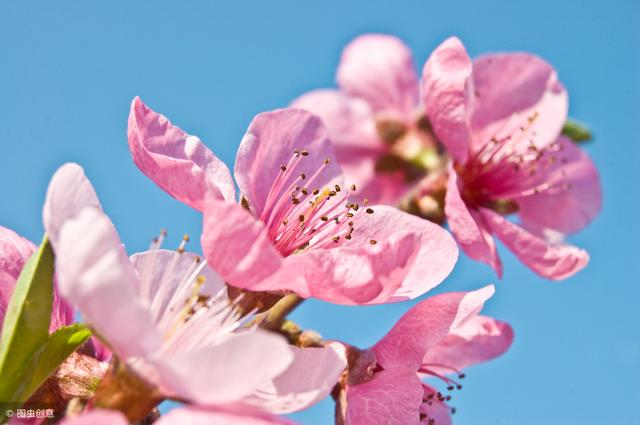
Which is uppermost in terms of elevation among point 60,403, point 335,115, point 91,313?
point 91,313

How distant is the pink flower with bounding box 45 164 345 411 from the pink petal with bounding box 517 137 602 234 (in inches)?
52.6

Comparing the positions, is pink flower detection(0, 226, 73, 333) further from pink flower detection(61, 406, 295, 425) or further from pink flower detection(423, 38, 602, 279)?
pink flower detection(423, 38, 602, 279)

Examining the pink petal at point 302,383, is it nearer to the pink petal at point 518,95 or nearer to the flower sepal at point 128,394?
the flower sepal at point 128,394

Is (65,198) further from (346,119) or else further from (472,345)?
(346,119)

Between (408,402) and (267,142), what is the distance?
54cm

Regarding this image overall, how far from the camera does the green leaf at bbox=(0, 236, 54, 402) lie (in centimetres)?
109

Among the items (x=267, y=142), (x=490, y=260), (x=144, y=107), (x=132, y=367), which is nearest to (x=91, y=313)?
(x=132, y=367)

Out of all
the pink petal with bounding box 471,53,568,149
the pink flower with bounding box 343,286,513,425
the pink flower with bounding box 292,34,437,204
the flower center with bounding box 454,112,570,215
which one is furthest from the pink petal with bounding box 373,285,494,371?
the pink flower with bounding box 292,34,437,204

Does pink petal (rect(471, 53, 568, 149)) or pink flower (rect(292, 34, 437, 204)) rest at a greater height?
pink petal (rect(471, 53, 568, 149))

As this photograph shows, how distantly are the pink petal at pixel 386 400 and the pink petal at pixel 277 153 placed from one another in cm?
35

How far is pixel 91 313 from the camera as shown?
3.16 feet

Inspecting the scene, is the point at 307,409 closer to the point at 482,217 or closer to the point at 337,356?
the point at 337,356

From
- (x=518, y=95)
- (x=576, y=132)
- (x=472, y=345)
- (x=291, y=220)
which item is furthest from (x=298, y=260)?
(x=576, y=132)

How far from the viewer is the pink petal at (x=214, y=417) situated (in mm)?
900
